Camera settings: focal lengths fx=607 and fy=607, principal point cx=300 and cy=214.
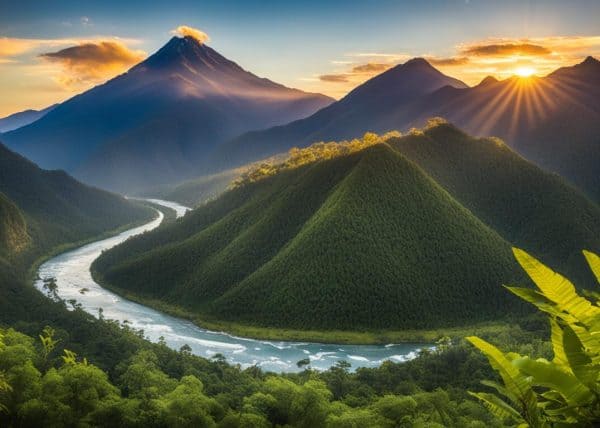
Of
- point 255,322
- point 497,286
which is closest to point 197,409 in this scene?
point 255,322

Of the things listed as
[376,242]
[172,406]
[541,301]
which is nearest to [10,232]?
[376,242]

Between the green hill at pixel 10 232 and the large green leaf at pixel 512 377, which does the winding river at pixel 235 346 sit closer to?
the green hill at pixel 10 232

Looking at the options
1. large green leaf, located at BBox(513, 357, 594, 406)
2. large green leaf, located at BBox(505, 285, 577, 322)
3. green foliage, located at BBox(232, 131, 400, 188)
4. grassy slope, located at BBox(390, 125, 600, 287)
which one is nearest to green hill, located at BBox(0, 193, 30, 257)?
green foliage, located at BBox(232, 131, 400, 188)

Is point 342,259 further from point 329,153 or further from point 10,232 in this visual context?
point 10,232

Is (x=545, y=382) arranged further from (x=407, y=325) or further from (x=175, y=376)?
(x=407, y=325)

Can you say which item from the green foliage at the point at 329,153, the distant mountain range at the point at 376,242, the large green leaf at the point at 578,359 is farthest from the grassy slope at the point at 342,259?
the large green leaf at the point at 578,359

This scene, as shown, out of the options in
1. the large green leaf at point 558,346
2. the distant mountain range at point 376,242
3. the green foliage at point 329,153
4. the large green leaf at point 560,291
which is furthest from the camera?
the green foliage at point 329,153
